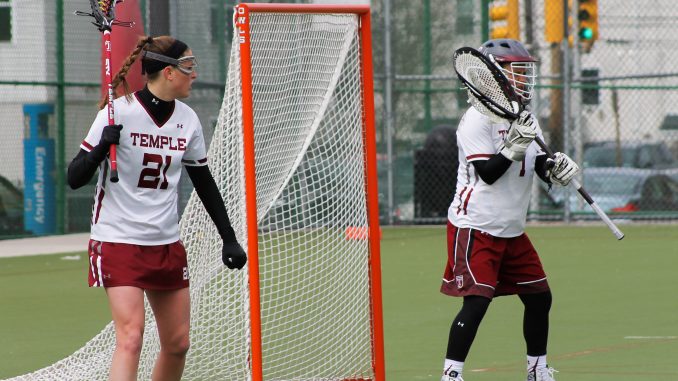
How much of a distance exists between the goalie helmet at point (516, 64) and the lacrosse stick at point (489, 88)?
0.06m

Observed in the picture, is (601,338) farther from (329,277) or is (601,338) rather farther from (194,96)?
(194,96)

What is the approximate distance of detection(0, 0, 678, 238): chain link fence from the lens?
1894 centimetres

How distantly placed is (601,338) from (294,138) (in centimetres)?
260

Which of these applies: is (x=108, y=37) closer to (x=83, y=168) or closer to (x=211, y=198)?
(x=83, y=168)

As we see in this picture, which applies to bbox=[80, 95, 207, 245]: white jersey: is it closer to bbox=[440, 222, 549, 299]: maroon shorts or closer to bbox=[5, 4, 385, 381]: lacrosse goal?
bbox=[5, 4, 385, 381]: lacrosse goal

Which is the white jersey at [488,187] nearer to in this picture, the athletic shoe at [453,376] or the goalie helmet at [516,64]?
the goalie helmet at [516,64]

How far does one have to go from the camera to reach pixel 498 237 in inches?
277

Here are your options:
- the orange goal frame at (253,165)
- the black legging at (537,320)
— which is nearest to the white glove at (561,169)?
the black legging at (537,320)

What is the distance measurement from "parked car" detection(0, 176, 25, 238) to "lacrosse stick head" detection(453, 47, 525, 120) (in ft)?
40.3

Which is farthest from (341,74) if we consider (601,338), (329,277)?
(601,338)

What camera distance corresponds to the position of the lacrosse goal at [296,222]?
7.41 meters

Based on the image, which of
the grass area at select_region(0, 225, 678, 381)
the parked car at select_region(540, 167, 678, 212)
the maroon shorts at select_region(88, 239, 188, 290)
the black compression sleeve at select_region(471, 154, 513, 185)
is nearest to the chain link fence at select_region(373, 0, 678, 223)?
the parked car at select_region(540, 167, 678, 212)

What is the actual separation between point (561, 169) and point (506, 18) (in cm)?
1399

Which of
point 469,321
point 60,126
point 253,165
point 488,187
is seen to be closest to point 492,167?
point 488,187
